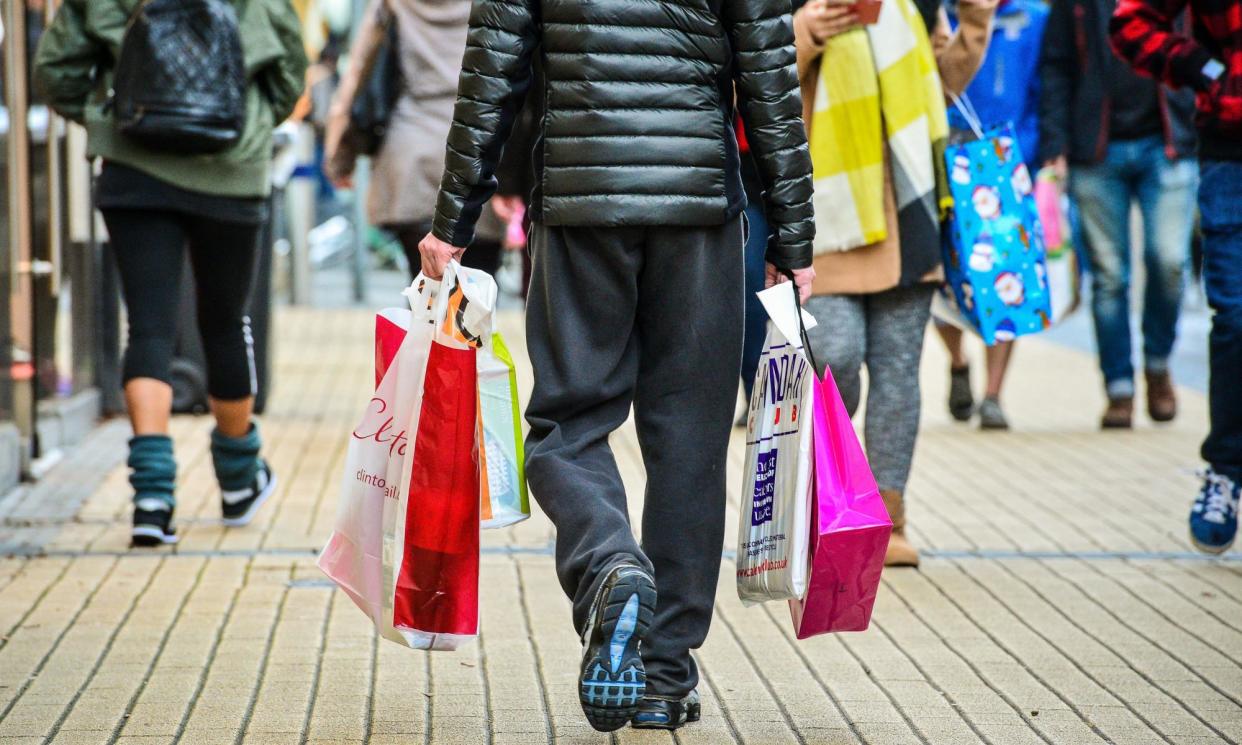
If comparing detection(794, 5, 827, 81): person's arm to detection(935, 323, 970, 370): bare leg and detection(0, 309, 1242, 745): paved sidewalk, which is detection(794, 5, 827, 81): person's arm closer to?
detection(0, 309, 1242, 745): paved sidewalk

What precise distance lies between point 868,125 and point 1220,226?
1.14 meters

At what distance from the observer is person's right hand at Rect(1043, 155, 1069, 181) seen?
7934mm

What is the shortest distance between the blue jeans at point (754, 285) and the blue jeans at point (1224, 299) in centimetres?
130

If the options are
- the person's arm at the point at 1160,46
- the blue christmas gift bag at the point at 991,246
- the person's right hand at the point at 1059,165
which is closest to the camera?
the blue christmas gift bag at the point at 991,246

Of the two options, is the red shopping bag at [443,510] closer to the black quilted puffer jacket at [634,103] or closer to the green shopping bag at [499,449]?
the green shopping bag at [499,449]

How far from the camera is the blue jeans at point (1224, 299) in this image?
520 cm

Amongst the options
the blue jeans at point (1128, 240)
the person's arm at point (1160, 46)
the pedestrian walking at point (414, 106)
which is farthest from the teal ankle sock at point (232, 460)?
the blue jeans at point (1128, 240)

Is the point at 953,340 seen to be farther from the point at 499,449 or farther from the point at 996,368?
the point at 499,449

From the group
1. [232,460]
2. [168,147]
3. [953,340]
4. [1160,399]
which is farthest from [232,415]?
[1160,399]

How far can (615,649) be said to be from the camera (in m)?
3.19

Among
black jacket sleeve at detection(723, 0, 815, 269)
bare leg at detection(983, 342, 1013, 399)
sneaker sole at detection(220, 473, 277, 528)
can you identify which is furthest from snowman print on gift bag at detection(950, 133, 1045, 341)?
bare leg at detection(983, 342, 1013, 399)

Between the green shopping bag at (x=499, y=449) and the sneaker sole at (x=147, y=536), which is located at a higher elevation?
the green shopping bag at (x=499, y=449)

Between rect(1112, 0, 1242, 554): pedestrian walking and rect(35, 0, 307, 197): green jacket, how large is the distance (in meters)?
2.65

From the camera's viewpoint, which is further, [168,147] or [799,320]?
[168,147]
